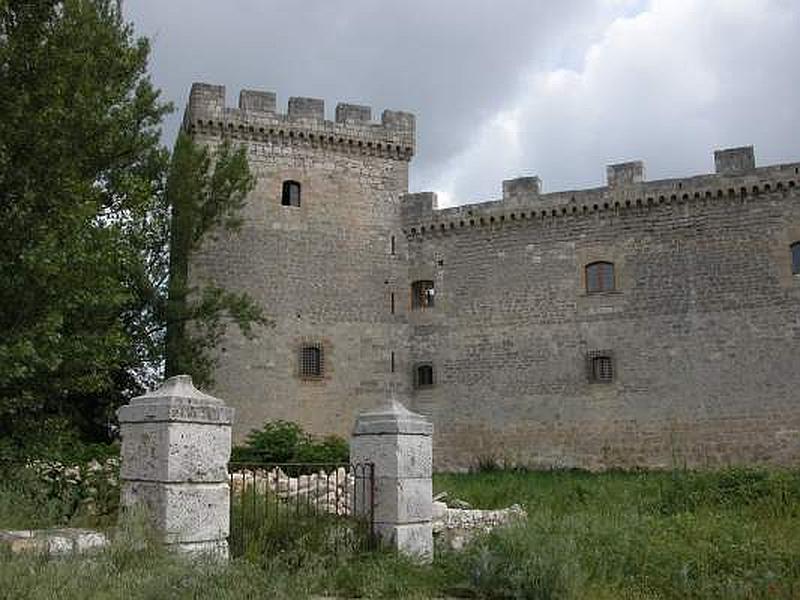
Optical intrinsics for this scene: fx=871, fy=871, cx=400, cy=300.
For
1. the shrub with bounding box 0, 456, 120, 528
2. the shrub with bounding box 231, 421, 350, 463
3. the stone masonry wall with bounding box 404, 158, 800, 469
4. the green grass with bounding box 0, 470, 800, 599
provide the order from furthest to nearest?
the stone masonry wall with bounding box 404, 158, 800, 469 < the shrub with bounding box 231, 421, 350, 463 < the shrub with bounding box 0, 456, 120, 528 < the green grass with bounding box 0, 470, 800, 599

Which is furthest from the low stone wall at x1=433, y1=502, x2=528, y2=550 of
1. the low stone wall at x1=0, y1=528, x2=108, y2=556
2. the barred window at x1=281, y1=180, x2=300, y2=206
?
the barred window at x1=281, y1=180, x2=300, y2=206

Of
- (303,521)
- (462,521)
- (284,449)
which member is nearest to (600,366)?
(284,449)

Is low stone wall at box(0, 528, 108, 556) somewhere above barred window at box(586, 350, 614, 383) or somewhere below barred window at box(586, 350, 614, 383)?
below

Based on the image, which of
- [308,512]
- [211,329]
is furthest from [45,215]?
[211,329]

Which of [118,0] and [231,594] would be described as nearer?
[231,594]

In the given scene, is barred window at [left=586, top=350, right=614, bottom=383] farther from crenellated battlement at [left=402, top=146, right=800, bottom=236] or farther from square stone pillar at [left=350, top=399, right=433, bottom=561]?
square stone pillar at [left=350, top=399, right=433, bottom=561]

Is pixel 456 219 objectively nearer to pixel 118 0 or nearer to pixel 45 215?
pixel 118 0

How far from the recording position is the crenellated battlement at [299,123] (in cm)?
2170

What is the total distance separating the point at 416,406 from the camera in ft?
73.6

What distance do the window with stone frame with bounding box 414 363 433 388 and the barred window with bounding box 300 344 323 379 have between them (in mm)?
2681

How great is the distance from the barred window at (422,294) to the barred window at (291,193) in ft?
12.3

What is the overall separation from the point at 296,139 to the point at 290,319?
15.3 ft

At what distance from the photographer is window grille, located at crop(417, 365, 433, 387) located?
22.5 metres

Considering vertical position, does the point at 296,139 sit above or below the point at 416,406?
above
